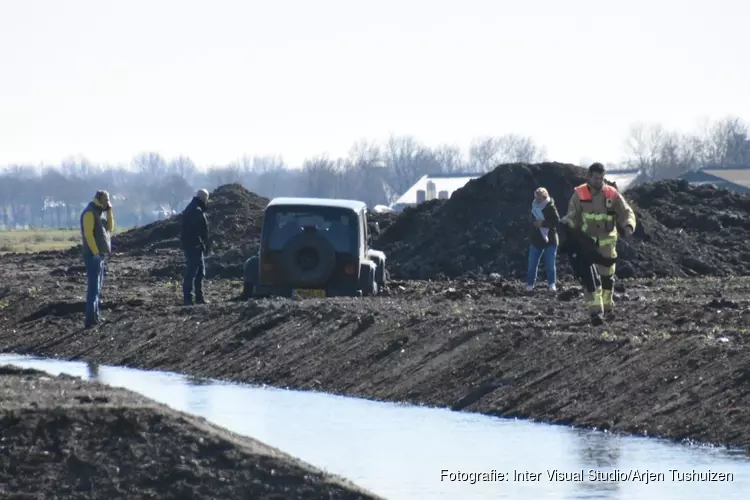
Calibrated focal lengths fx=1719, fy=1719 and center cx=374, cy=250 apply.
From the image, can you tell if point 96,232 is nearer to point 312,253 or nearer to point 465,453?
point 312,253

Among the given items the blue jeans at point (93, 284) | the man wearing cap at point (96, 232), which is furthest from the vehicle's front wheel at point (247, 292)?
the man wearing cap at point (96, 232)

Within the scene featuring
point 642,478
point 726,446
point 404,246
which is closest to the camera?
point 642,478

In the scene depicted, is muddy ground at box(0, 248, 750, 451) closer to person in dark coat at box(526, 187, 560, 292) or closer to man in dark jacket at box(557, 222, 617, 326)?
man in dark jacket at box(557, 222, 617, 326)

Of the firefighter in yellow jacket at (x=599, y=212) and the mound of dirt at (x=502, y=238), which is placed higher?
the firefighter in yellow jacket at (x=599, y=212)

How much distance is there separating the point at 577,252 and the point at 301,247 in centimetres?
730

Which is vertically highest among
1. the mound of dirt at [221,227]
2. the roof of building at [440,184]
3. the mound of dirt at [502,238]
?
the mound of dirt at [502,238]

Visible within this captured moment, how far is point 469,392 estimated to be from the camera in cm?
1762

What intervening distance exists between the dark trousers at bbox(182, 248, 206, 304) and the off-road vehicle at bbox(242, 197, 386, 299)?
1160 millimetres

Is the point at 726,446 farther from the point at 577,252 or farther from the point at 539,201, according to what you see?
the point at 539,201

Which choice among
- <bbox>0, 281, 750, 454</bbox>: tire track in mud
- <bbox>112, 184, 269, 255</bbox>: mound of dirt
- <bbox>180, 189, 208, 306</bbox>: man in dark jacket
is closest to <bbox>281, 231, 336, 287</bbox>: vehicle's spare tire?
<bbox>0, 281, 750, 454</bbox>: tire track in mud

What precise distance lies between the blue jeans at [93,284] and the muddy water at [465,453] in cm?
637

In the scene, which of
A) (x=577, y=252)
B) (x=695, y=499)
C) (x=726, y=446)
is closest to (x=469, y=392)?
(x=577, y=252)

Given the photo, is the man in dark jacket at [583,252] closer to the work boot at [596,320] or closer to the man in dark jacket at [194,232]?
the work boot at [596,320]

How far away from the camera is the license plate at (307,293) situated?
2611 cm
